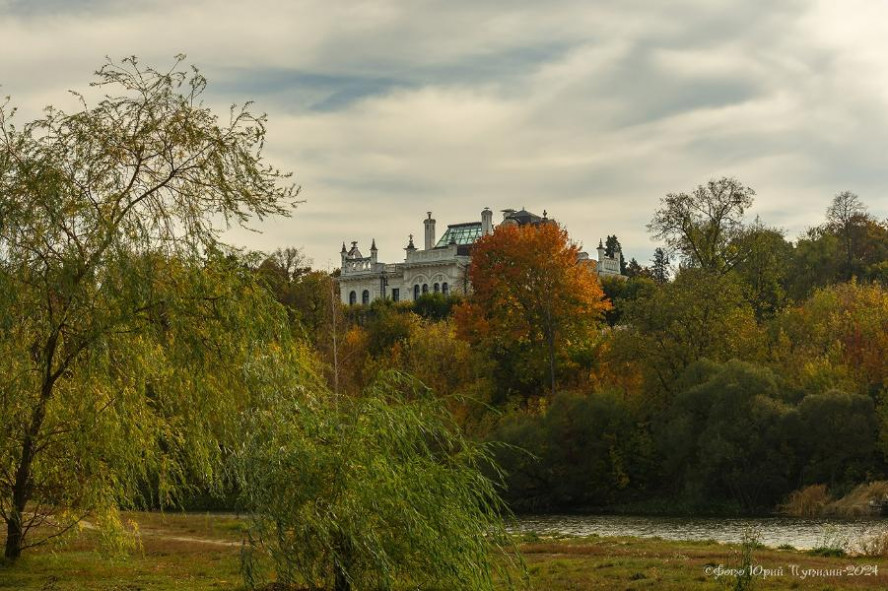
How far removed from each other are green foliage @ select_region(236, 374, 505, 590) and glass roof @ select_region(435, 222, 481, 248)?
104m

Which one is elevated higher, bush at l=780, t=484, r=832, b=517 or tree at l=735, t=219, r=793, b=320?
tree at l=735, t=219, r=793, b=320

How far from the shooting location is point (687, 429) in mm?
42531

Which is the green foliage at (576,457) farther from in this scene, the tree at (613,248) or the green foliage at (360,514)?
the tree at (613,248)

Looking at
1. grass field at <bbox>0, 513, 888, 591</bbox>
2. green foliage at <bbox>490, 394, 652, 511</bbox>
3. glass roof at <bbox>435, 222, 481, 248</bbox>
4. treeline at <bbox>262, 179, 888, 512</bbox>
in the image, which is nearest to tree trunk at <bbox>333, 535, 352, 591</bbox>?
grass field at <bbox>0, 513, 888, 591</bbox>

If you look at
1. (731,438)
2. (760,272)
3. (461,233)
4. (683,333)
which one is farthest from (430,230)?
(731,438)

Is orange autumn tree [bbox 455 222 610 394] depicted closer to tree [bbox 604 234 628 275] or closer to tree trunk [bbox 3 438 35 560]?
tree trunk [bbox 3 438 35 560]

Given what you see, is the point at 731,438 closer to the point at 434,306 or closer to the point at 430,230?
the point at 434,306

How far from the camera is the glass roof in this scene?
4744 inches

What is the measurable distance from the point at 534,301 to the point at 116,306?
3488cm

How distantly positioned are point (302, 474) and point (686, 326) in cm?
3467

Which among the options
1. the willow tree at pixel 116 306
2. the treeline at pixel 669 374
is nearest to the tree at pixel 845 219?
the treeline at pixel 669 374

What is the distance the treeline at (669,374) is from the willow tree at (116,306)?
1849cm

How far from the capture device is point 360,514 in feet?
48.0

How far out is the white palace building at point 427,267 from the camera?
11519cm
